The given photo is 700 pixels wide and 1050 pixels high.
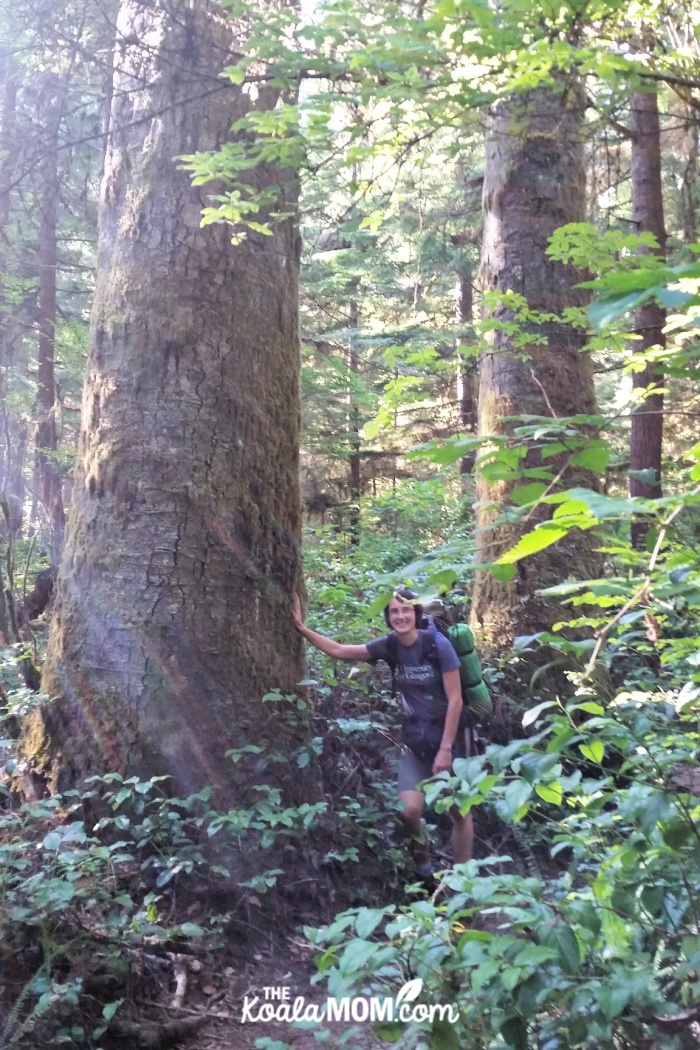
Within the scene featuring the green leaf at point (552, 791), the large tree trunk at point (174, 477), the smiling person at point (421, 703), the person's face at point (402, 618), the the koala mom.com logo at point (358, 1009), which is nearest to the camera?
the the koala mom.com logo at point (358, 1009)

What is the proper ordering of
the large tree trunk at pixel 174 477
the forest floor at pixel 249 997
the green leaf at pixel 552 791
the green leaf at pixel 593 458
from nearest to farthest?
the green leaf at pixel 593 458, the green leaf at pixel 552 791, the forest floor at pixel 249 997, the large tree trunk at pixel 174 477

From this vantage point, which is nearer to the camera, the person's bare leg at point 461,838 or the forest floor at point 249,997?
the forest floor at point 249,997

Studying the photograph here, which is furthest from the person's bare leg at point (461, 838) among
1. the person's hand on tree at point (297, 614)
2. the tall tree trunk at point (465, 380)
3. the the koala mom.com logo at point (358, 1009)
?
the tall tree trunk at point (465, 380)

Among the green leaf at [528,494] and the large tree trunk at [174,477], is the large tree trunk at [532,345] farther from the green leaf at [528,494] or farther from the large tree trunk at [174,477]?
the green leaf at [528,494]

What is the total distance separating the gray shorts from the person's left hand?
181mm

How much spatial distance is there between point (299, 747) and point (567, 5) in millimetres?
4046

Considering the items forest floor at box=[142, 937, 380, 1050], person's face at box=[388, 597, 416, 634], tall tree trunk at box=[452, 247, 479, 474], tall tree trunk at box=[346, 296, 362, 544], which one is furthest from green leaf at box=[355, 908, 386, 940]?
tall tree trunk at box=[452, 247, 479, 474]

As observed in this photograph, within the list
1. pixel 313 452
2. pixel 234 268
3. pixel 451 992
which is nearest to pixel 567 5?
pixel 234 268

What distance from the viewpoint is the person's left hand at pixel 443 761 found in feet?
16.4

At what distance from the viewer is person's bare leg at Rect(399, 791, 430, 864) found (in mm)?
5090

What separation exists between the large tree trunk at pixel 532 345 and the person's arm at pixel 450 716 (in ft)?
8.14

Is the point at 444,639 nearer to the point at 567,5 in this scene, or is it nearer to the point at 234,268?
the point at 234,268

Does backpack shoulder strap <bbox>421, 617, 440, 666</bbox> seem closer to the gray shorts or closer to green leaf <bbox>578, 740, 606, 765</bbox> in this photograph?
the gray shorts

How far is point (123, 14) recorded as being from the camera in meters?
5.33
